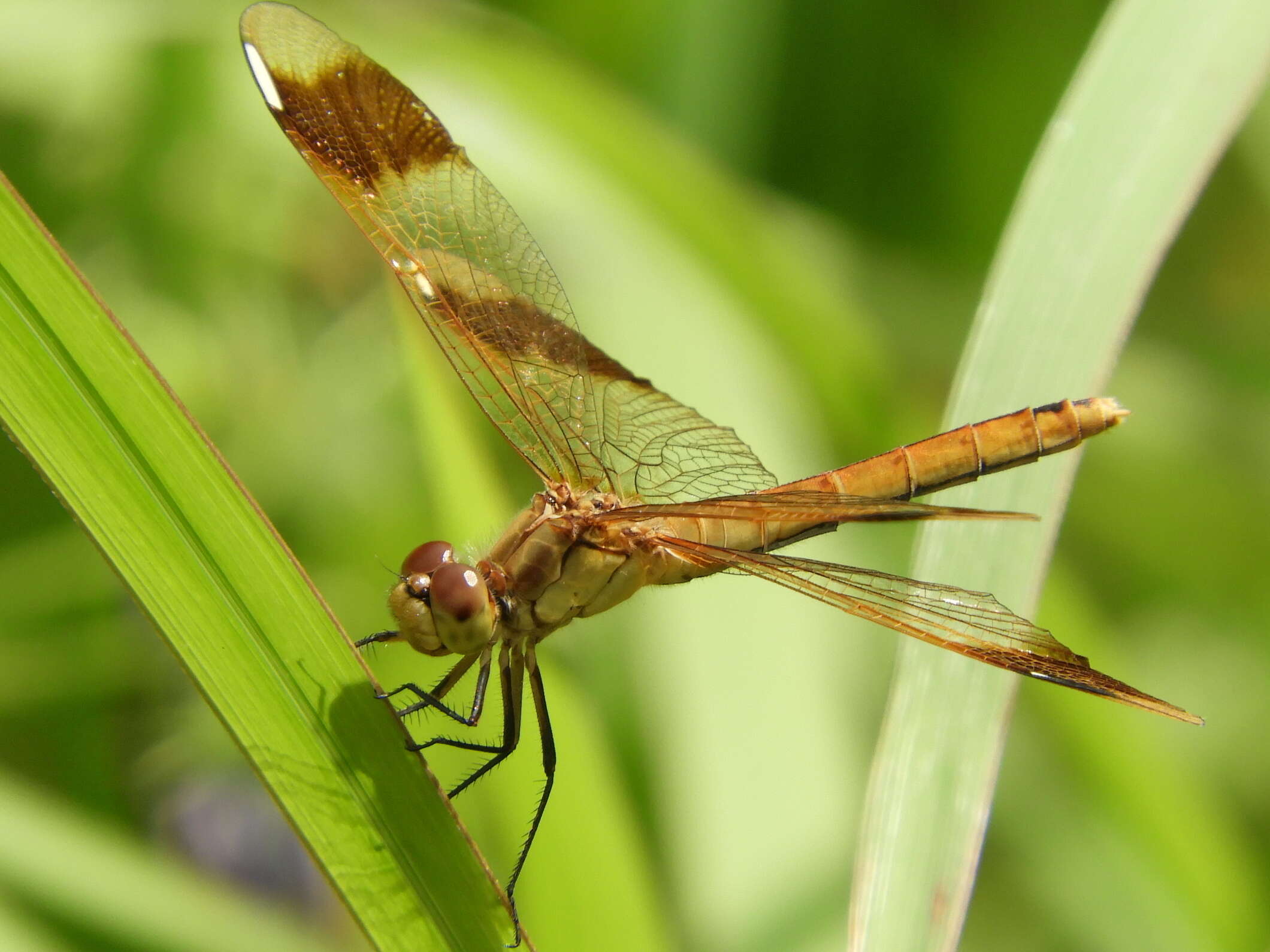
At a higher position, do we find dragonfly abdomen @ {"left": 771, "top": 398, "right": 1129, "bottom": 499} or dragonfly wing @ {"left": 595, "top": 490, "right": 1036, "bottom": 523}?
dragonfly wing @ {"left": 595, "top": 490, "right": 1036, "bottom": 523}

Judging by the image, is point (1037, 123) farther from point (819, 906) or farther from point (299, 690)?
point (299, 690)

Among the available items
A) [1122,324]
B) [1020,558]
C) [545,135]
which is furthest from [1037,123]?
[1020,558]

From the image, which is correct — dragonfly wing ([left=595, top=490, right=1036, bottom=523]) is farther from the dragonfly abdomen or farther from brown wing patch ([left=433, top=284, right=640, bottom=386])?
brown wing patch ([left=433, top=284, right=640, bottom=386])

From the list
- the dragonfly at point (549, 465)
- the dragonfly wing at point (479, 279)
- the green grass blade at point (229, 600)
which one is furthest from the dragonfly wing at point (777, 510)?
the green grass blade at point (229, 600)

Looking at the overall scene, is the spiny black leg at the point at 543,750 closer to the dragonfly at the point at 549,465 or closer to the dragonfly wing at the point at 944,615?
the dragonfly at the point at 549,465

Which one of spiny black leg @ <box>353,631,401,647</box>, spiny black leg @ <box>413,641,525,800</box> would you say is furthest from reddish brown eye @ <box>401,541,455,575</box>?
spiny black leg @ <box>413,641,525,800</box>

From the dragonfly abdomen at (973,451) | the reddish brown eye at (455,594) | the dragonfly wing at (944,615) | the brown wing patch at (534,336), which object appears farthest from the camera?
the brown wing patch at (534,336)

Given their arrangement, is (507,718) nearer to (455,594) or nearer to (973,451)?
(455,594)

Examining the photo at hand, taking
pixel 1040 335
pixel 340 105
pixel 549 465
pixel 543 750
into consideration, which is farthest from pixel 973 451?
pixel 340 105
